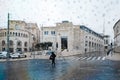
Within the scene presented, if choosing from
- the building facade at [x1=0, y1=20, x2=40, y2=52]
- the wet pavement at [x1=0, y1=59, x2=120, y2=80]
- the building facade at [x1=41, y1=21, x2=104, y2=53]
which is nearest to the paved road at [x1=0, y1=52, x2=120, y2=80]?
the wet pavement at [x1=0, y1=59, x2=120, y2=80]

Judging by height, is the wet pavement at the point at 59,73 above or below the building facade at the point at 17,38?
below

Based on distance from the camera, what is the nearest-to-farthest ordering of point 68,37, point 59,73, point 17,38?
point 59,73 → point 17,38 → point 68,37

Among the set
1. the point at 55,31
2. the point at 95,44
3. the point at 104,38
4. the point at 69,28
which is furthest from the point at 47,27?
the point at 104,38

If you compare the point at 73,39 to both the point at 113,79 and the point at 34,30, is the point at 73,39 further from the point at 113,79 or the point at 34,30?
the point at 113,79

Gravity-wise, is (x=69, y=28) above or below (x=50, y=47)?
above

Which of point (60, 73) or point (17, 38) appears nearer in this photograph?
point (60, 73)

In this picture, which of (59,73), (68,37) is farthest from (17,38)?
(59,73)

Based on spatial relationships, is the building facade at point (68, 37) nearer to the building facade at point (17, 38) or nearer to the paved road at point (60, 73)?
the building facade at point (17, 38)

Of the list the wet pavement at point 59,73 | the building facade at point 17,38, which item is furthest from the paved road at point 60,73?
the building facade at point 17,38

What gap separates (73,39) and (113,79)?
9091cm

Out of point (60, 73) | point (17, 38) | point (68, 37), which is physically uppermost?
point (68, 37)

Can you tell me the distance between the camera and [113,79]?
15711 mm

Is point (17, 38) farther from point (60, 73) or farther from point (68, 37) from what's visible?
point (60, 73)

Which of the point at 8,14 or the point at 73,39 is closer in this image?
the point at 8,14
